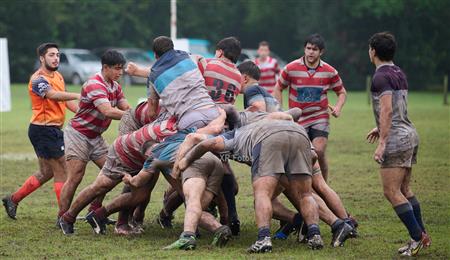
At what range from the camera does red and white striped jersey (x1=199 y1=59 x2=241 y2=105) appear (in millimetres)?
10898

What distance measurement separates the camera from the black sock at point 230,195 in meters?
10.5

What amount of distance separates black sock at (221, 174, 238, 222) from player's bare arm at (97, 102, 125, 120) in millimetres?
1327

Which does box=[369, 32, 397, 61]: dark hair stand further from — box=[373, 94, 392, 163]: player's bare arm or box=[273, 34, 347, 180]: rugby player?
box=[273, 34, 347, 180]: rugby player

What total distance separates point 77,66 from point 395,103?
1541 inches

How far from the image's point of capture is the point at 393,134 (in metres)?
9.38

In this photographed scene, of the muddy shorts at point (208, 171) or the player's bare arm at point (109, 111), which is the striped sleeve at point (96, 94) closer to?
the player's bare arm at point (109, 111)

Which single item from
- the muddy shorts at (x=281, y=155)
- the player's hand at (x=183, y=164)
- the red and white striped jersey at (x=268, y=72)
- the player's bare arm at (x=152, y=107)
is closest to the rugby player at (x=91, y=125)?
the player's bare arm at (x=152, y=107)

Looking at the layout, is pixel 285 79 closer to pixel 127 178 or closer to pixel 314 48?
pixel 314 48

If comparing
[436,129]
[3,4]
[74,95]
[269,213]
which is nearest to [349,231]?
[269,213]

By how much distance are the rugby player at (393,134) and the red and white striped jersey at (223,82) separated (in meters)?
1.94

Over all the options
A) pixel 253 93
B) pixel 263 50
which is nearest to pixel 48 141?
pixel 253 93

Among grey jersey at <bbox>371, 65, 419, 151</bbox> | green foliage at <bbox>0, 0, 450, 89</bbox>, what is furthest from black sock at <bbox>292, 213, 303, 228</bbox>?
green foliage at <bbox>0, 0, 450, 89</bbox>

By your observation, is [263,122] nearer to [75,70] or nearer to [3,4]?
[75,70]

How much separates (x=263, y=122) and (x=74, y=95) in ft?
9.31
